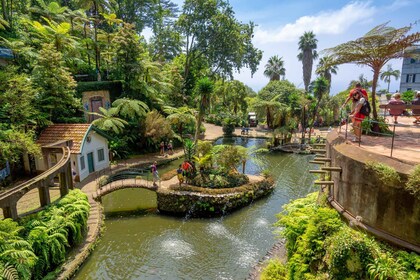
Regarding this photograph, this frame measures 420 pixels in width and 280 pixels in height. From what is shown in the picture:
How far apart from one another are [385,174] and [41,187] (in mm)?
12388

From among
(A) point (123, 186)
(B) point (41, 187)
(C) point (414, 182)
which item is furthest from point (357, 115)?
(A) point (123, 186)

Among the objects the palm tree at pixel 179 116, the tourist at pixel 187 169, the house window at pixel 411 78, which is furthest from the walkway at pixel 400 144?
the house window at pixel 411 78

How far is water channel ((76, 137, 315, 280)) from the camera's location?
11.3 m

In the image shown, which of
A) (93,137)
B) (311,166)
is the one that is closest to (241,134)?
(311,166)

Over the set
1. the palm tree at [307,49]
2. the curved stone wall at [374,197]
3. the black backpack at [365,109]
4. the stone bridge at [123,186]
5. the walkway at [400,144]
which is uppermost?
the palm tree at [307,49]

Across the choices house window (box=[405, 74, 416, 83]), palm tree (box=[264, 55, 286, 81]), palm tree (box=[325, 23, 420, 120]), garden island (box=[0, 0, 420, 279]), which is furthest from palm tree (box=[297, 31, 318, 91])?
palm tree (box=[325, 23, 420, 120])

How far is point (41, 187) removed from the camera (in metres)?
11.8

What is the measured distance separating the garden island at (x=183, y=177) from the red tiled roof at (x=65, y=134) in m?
0.12

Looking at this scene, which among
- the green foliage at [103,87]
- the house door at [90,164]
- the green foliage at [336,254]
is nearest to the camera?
the green foliage at [336,254]

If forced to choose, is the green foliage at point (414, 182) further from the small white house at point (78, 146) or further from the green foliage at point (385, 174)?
the small white house at point (78, 146)

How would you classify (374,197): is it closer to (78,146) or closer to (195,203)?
(195,203)

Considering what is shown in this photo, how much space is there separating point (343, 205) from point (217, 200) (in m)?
8.69

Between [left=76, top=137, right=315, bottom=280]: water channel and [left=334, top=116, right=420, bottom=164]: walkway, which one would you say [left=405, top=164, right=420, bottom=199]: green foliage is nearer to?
[left=334, top=116, right=420, bottom=164]: walkway

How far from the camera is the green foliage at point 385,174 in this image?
6344mm
